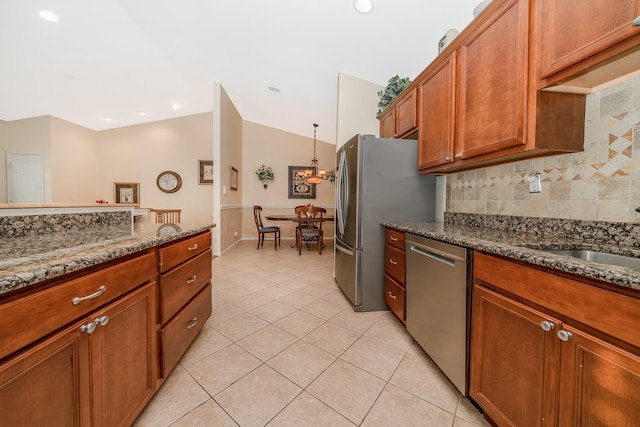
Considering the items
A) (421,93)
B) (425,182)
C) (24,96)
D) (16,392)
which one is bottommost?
(16,392)

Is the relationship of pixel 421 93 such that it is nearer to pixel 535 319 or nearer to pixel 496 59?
pixel 496 59

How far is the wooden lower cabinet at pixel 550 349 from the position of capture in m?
0.65

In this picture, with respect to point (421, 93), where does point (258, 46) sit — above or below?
above

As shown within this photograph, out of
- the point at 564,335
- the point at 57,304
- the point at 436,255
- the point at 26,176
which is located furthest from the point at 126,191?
the point at 564,335

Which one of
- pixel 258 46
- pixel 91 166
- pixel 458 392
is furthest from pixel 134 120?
pixel 458 392

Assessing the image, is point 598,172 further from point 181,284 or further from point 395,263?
point 181,284

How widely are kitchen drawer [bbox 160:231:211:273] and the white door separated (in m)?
6.52

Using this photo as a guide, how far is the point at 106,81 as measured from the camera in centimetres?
432

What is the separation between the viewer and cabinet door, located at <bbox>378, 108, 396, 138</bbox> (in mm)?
2529

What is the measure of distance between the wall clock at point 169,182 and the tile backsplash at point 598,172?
6.72 meters

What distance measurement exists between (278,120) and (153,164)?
11.2ft

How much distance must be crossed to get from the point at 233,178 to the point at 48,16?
3.25 m

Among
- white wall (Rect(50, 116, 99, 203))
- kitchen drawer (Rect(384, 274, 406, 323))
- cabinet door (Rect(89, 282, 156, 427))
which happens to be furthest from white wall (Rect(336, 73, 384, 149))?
white wall (Rect(50, 116, 99, 203))

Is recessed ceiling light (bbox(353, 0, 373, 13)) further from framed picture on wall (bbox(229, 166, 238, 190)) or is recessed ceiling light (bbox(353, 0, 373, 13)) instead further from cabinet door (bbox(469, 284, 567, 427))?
framed picture on wall (bbox(229, 166, 238, 190))
